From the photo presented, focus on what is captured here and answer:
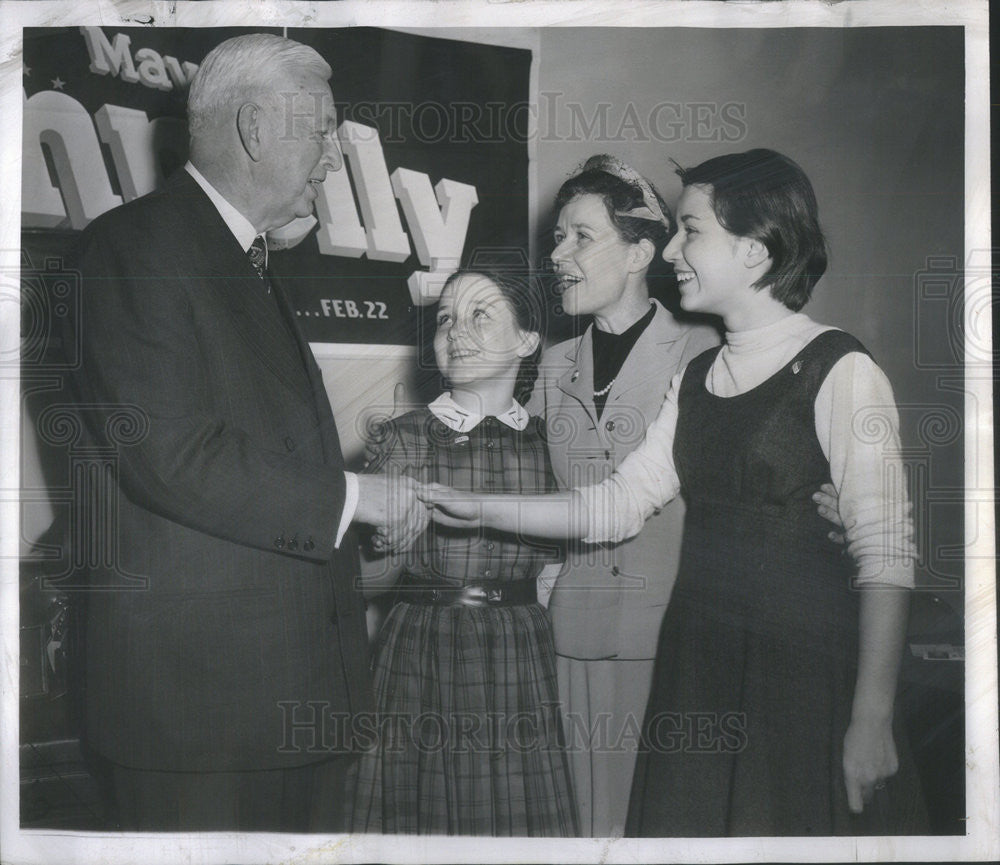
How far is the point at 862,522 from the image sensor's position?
72.8 inches

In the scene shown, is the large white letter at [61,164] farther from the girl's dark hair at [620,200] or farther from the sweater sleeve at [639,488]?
the sweater sleeve at [639,488]

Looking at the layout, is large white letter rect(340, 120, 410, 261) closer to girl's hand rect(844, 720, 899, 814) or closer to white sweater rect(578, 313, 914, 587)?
white sweater rect(578, 313, 914, 587)

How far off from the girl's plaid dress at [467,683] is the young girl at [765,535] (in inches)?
2.9

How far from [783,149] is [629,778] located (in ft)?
4.50

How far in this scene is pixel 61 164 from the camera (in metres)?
1.92

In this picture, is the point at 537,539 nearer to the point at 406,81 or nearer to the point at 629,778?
the point at 629,778

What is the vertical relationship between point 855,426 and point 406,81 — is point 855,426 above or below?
below

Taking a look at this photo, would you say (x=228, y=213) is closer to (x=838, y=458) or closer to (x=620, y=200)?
(x=620, y=200)

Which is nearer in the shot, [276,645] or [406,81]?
[276,645]

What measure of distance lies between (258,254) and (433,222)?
14.7 inches

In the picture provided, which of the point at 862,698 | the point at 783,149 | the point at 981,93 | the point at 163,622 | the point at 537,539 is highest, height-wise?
the point at 981,93

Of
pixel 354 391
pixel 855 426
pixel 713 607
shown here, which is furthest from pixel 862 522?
pixel 354 391

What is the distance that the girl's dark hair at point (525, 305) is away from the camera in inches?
73.9

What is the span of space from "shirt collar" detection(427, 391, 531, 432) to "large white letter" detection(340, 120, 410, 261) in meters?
0.34
